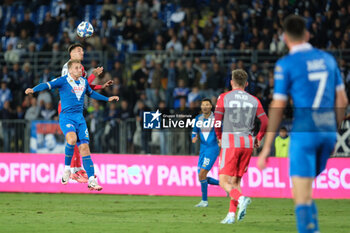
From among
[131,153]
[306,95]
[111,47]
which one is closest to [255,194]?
[131,153]

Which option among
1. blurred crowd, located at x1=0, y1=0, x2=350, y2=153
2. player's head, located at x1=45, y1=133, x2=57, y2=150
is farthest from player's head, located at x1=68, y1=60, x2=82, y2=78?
player's head, located at x1=45, y1=133, x2=57, y2=150

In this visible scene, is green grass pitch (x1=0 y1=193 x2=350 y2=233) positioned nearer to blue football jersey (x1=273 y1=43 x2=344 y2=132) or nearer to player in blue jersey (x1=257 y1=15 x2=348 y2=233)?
player in blue jersey (x1=257 y1=15 x2=348 y2=233)

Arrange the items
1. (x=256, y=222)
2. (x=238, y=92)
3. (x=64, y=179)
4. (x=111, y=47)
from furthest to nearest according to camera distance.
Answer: (x=111, y=47), (x=64, y=179), (x=256, y=222), (x=238, y=92)

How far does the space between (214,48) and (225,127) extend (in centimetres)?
1263

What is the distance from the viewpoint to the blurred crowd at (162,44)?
838 inches

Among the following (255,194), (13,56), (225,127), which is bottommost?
(255,194)

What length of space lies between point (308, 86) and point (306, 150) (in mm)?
630

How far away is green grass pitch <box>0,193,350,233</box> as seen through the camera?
405 inches

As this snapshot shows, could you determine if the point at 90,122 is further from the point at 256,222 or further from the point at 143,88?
the point at 256,222

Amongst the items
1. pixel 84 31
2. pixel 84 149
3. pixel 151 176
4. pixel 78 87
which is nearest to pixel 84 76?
pixel 78 87

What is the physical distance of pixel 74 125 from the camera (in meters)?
13.5

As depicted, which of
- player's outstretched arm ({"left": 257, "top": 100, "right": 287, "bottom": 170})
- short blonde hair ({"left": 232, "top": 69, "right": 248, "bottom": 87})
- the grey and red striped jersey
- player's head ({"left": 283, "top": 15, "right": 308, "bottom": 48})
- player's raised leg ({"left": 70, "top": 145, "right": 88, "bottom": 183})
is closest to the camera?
player's outstretched arm ({"left": 257, "top": 100, "right": 287, "bottom": 170})

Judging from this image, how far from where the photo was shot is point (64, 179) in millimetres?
13531

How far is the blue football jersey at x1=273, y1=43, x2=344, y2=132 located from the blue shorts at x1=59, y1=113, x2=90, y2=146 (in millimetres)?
7436
